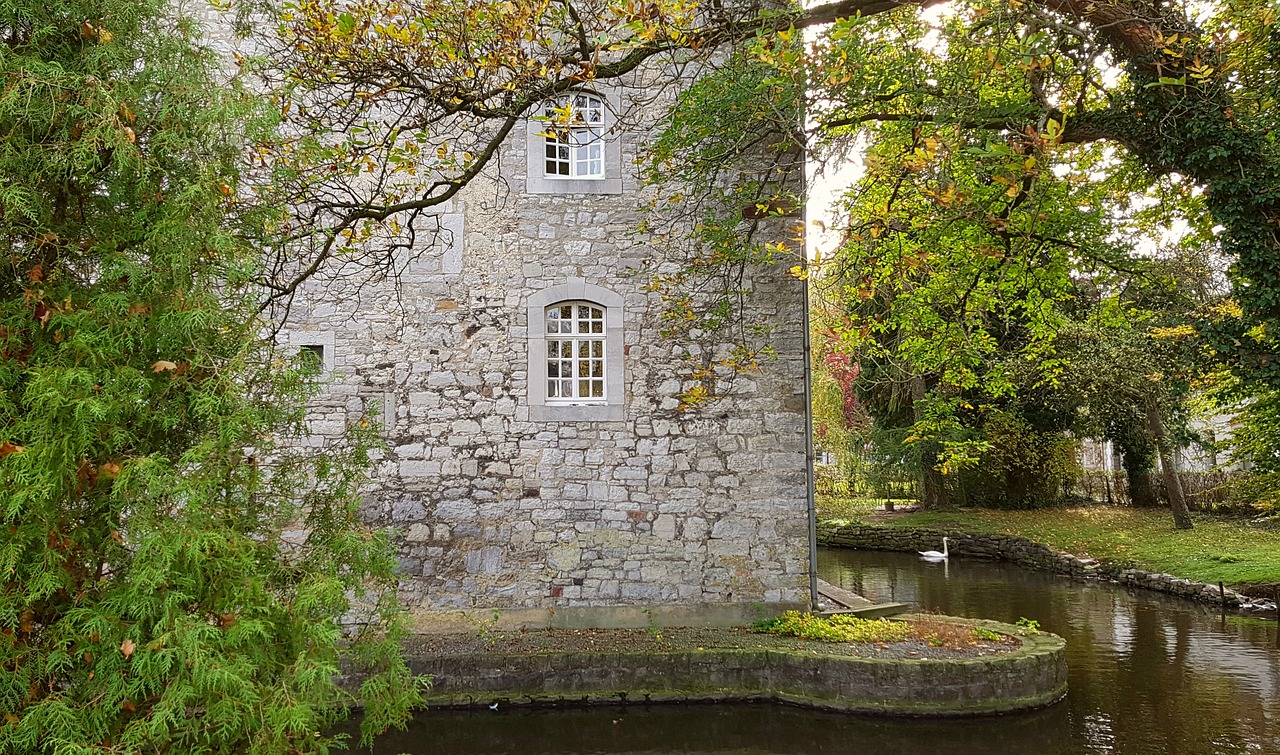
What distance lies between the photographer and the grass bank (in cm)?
1170

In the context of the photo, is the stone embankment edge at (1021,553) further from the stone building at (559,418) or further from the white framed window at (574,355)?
the white framed window at (574,355)

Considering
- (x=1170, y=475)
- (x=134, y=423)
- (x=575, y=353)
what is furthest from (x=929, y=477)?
(x=134, y=423)

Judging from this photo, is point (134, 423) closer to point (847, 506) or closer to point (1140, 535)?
point (1140, 535)

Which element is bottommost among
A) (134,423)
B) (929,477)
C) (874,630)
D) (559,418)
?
(874,630)

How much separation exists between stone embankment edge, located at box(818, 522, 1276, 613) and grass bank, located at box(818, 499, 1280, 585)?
0.28 metres

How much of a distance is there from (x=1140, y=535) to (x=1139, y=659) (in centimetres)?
837

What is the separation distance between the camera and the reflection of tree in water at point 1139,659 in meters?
5.98

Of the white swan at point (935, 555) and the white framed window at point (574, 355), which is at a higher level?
the white framed window at point (574, 355)

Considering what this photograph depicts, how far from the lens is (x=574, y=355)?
8219 millimetres

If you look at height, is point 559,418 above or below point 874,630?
above

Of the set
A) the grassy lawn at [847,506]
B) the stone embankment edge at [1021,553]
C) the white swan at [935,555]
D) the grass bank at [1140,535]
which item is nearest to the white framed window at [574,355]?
the stone embankment edge at [1021,553]

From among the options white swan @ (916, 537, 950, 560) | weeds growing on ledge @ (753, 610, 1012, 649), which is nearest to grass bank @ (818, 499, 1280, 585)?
white swan @ (916, 537, 950, 560)

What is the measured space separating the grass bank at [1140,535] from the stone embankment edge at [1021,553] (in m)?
0.28

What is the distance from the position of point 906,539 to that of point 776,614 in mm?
10557
